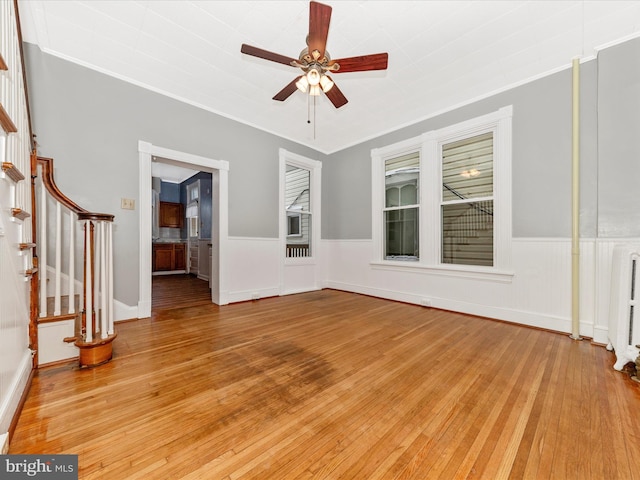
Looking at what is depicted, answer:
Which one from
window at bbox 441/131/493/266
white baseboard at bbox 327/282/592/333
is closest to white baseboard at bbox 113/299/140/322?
white baseboard at bbox 327/282/592/333

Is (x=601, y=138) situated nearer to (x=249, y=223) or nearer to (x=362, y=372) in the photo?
(x=362, y=372)

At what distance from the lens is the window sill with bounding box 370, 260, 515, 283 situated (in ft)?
10.6

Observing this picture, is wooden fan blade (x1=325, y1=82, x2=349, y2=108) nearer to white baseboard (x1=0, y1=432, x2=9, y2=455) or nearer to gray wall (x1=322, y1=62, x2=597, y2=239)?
gray wall (x1=322, y1=62, x2=597, y2=239)

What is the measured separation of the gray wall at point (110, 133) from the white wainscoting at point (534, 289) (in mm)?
3219

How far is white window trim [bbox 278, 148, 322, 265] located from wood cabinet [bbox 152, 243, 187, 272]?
457 cm

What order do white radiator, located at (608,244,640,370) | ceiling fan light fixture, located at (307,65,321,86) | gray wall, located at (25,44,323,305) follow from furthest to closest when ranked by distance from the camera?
gray wall, located at (25,44,323,305), ceiling fan light fixture, located at (307,65,321,86), white radiator, located at (608,244,640,370)

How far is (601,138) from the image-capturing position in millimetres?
2537

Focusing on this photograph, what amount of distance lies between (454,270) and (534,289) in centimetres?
90

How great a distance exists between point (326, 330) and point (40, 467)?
2165 mm

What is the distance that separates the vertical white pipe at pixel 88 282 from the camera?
1997 mm

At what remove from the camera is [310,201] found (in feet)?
17.5

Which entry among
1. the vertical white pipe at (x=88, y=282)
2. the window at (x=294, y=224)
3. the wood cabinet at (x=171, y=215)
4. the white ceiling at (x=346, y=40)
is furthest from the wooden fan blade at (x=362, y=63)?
the wood cabinet at (x=171, y=215)

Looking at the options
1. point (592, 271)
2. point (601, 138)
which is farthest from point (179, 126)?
point (592, 271)

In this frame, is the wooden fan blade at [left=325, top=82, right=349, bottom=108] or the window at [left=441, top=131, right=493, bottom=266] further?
the window at [left=441, top=131, right=493, bottom=266]
